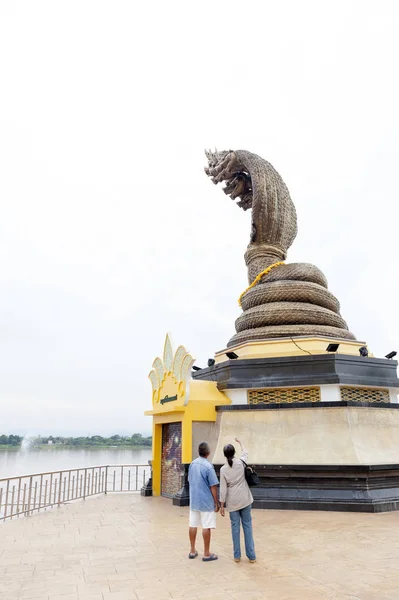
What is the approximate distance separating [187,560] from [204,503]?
2.21ft

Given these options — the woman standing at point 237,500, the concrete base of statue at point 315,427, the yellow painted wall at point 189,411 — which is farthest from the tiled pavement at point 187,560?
the yellow painted wall at point 189,411

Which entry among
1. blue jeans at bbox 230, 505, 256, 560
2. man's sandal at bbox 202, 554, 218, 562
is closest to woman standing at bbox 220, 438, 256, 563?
blue jeans at bbox 230, 505, 256, 560

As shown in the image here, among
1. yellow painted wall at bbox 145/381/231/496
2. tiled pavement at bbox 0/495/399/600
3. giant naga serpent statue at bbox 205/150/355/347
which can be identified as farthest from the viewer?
giant naga serpent statue at bbox 205/150/355/347

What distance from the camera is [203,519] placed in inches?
204

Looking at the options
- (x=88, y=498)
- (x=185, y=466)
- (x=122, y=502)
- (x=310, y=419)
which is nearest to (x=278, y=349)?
(x=310, y=419)

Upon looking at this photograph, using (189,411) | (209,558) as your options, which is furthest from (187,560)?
(189,411)

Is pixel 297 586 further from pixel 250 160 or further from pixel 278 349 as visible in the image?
pixel 250 160

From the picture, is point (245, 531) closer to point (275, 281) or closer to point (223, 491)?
point (223, 491)

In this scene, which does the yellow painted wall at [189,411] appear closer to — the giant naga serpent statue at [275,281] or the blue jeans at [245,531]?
the giant naga serpent statue at [275,281]

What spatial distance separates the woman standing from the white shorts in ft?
0.48

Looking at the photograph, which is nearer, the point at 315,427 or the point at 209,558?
the point at 209,558

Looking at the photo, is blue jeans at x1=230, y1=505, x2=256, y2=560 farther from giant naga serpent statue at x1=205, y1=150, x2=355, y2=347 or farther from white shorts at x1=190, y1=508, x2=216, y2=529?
giant naga serpent statue at x1=205, y1=150, x2=355, y2=347

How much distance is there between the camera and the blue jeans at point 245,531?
5.02 metres

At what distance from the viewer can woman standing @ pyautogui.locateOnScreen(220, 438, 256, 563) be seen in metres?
5.05
